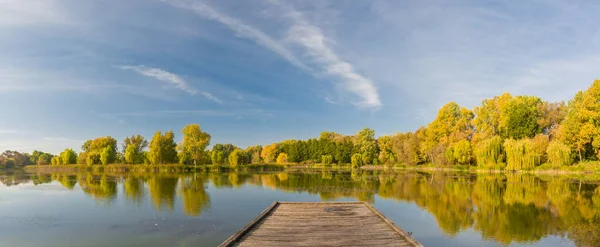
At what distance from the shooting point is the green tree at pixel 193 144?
6091cm

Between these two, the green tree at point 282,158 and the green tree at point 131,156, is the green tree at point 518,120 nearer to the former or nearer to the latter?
the green tree at point 282,158

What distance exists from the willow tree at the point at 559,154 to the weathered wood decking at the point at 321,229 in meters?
35.9

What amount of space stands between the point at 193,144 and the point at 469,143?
147 feet

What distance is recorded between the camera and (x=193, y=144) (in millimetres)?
60906

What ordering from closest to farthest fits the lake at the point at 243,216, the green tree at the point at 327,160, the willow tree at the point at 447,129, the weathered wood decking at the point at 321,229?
the weathered wood decking at the point at 321,229 → the lake at the point at 243,216 → the willow tree at the point at 447,129 → the green tree at the point at 327,160

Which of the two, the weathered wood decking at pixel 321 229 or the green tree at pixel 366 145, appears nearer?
the weathered wood decking at pixel 321 229

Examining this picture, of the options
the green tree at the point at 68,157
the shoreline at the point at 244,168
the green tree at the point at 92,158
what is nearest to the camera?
the shoreline at the point at 244,168

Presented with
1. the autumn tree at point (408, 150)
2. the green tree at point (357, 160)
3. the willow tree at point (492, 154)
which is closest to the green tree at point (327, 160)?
the green tree at point (357, 160)

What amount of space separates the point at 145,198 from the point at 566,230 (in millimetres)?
20111

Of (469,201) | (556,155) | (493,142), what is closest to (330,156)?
(493,142)

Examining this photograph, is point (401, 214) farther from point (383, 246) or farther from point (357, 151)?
point (357, 151)

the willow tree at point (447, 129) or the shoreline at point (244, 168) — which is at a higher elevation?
the willow tree at point (447, 129)

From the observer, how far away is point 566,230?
12.1 m

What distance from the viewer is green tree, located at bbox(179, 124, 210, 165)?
60.9 m
